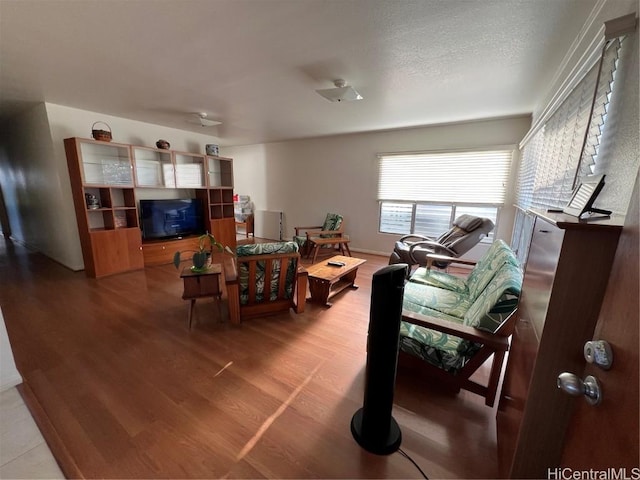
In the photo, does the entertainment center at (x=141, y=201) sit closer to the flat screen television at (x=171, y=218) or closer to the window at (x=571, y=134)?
the flat screen television at (x=171, y=218)

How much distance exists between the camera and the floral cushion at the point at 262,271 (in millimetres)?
2252

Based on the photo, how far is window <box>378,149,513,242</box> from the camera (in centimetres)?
387

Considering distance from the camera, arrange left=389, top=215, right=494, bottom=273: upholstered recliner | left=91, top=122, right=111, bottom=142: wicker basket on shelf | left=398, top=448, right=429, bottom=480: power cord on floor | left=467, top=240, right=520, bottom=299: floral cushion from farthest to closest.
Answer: left=91, top=122, right=111, bottom=142: wicker basket on shelf → left=389, top=215, right=494, bottom=273: upholstered recliner → left=467, top=240, right=520, bottom=299: floral cushion → left=398, top=448, right=429, bottom=480: power cord on floor

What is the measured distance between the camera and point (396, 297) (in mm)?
1199

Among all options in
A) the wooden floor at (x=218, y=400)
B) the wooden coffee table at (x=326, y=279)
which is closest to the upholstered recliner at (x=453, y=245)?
the wooden coffee table at (x=326, y=279)

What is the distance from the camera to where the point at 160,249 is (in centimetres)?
425

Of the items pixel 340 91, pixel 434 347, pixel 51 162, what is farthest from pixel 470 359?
pixel 51 162

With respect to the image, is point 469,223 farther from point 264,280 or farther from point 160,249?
point 160,249

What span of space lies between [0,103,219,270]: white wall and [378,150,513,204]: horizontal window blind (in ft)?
13.1

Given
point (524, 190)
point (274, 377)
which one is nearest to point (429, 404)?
point (274, 377)

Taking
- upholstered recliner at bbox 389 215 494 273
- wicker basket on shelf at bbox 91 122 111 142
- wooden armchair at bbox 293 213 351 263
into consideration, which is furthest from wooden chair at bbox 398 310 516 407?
wicker basket on shelf at bbox 91 122 111 142

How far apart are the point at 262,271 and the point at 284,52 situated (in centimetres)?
181

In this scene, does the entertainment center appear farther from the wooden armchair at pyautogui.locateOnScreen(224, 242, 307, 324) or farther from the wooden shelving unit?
the wooden armchair at pyautogui.locateOnScreen(224, 242, 307, 324)

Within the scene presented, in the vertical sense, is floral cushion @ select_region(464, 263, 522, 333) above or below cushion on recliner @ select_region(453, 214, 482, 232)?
below
